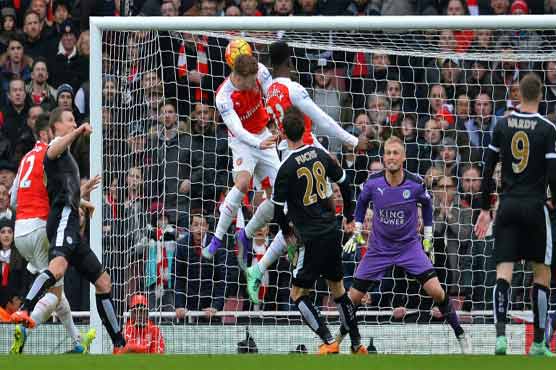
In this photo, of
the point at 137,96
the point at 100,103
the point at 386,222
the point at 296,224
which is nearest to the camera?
the point at 296,224

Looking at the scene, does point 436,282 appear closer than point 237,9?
Yes

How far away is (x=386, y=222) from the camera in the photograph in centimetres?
1347

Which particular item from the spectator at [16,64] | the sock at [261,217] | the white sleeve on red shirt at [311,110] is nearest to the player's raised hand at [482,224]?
the white sleeve on red shirt at [311,110]

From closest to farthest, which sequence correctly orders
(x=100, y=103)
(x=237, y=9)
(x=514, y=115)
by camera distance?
(x=514, y=115), (x=100, y=103), (x=237, y=9)

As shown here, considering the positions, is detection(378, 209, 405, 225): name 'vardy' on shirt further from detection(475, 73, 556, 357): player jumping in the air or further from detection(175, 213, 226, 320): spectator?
detection(175, 213, 226, 320): spectator

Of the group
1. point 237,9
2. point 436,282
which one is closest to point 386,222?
point 436,282

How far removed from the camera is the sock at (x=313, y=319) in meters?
12.6

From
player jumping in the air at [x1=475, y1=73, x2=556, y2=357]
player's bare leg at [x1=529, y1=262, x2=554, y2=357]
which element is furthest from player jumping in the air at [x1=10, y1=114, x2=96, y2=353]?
player's bare leg at [x1=529, y1=262, x2=554, y2=357]

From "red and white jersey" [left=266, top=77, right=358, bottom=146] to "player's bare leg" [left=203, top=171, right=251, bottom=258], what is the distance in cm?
72

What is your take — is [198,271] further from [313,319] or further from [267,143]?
[313,319]

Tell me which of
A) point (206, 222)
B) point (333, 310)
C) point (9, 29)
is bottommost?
point (333, 310)

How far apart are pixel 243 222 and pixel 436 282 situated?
267 centimetres

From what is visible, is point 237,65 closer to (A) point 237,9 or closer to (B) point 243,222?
(B) point 243,222

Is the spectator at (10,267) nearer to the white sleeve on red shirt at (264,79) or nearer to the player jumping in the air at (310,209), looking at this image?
the white sleeve on red shirt at (264,79)
